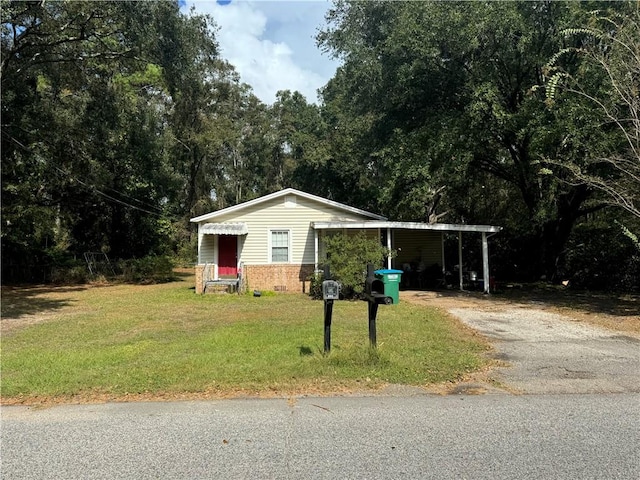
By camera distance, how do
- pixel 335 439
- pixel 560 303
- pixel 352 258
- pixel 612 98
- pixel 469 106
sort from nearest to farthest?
1. pixel 335 439
2. pixel 612 98
3. pixel 560 303
4. pixel 352 258
5. pixel 469 106

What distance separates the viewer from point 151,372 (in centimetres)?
572

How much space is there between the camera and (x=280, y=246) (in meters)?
16.9

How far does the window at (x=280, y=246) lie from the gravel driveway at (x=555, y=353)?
7.36 metres

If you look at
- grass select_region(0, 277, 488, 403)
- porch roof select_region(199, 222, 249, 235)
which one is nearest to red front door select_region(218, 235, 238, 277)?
porch roof select_region(199, 222, 249, 235)

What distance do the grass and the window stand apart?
475 centimetres

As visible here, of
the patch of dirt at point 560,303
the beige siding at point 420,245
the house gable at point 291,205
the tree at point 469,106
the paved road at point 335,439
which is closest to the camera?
the paved road at point 335,439

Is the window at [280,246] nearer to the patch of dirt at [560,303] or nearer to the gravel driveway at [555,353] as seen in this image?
the patch of dirt at [560,303]

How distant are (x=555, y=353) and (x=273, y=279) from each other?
1097 cm

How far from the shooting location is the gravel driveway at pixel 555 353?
208 inches

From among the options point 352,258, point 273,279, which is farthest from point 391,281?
point 273,279

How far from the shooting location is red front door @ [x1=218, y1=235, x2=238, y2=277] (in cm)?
1697

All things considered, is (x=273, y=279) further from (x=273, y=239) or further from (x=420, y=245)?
(x=420, y=245)

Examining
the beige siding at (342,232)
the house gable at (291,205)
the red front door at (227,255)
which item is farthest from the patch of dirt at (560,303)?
the red front door at (227,255)

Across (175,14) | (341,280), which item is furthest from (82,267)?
(341,280)
